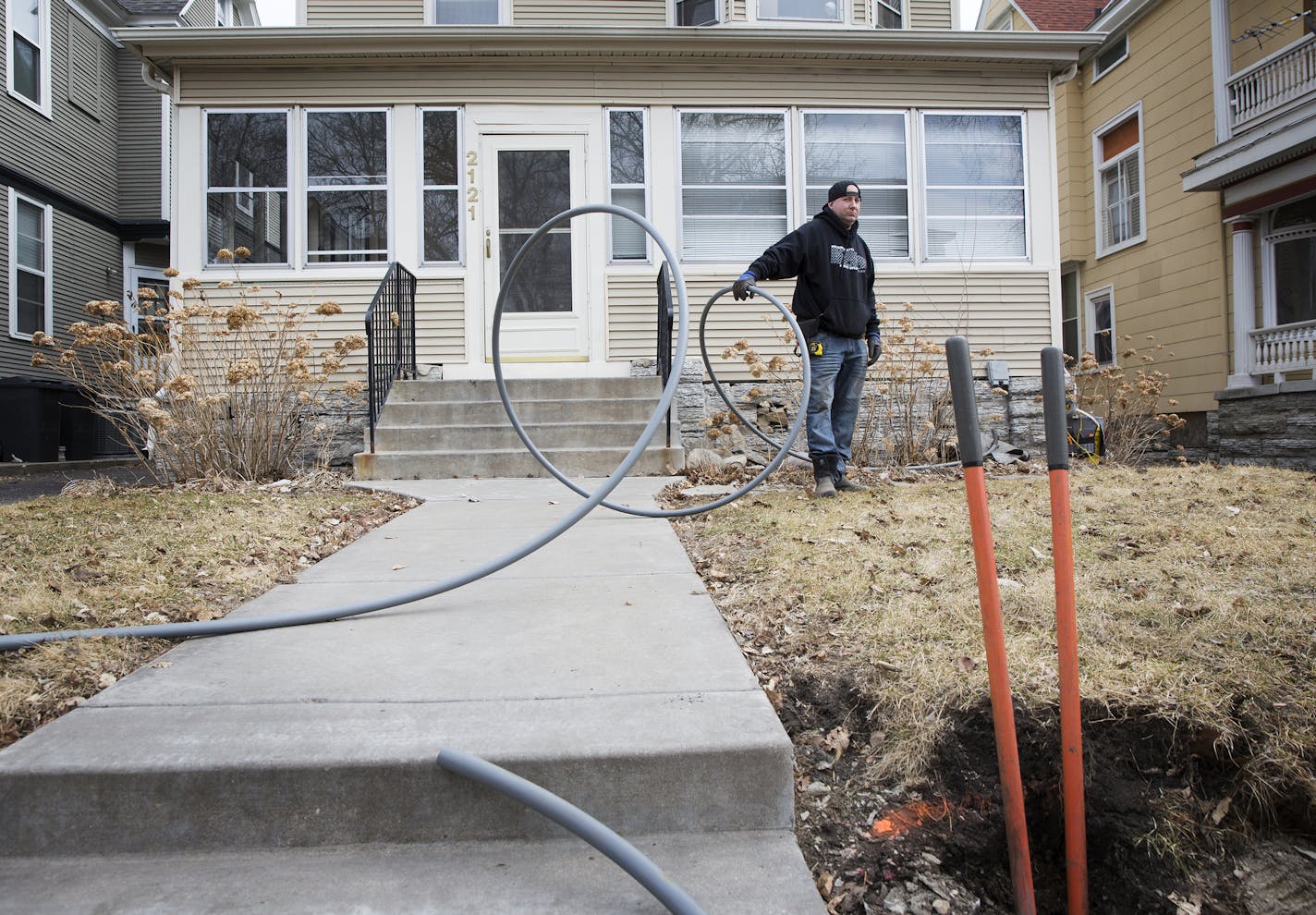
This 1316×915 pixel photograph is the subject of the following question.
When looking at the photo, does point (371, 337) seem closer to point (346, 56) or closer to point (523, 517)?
point (523, 517)

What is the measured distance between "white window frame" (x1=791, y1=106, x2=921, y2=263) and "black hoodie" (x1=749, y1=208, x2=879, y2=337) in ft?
11.9

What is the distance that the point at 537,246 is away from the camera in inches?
312

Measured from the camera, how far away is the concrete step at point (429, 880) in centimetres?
136

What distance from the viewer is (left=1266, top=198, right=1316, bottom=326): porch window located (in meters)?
9.45

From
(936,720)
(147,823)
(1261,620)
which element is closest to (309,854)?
(147,823)

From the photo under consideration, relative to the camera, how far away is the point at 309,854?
1522 mm

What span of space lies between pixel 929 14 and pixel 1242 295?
506cm

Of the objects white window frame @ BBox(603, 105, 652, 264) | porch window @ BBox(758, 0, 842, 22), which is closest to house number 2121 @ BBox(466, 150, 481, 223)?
white window frame @ BBox(603, 105, 652, 264)

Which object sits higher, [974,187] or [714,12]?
[714,12]

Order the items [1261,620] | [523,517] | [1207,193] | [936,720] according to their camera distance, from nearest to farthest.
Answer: [936,720], [1261,620], [523,517], [1207,193]

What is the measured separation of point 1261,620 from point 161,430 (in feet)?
18.9

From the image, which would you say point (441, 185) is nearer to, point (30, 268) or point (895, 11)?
point (895, 11)

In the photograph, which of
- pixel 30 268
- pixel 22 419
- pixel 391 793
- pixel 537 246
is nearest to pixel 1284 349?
pixel 537 246

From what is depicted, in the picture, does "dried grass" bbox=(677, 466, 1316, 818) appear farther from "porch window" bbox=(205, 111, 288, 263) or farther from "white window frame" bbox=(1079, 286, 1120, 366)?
"white window frame" bbox=(1079, 286, 1120, 366)
